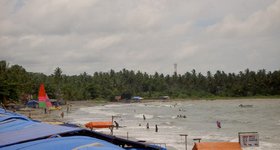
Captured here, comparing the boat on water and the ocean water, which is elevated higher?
the boat on water

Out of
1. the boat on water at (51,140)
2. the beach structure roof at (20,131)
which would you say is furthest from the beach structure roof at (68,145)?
the beach structure roof at (20,131)

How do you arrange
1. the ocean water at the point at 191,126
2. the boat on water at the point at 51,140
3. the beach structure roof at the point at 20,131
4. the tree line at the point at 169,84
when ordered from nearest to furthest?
the boat on water at the point at 51,140 → the beach structure roof at the point at 20,131 → the ocean water at the point at 191,126 → the tree line at the point at 169,84

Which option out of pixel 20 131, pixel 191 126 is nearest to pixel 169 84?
pixel 191 126

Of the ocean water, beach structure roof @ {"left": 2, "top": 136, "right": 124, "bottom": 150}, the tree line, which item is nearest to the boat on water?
beach structure roof @ {"left": 2, "top": 136, "right": 124, "bottom": 150}

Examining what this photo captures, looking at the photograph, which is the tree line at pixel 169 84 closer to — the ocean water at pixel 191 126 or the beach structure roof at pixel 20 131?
the ocean water at pixel 191 126

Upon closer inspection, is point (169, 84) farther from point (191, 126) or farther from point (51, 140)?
point (51, 140)

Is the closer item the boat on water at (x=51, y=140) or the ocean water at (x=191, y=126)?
the boat on water at (x=51, y=140)

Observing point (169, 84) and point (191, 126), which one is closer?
point (191, 126)

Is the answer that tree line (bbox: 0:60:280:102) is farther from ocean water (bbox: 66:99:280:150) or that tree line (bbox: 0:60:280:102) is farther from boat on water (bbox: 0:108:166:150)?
boat on water (bbox: 0:108:166:150)

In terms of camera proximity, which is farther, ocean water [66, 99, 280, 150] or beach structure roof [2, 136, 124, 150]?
ocean water [66, 99, 280, 150]

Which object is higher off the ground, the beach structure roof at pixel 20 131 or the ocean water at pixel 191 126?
the beach structure roof at pixel 20 131

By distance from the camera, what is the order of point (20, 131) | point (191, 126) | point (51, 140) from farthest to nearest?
point (191, 126), point (20, 131), point (51, 140)

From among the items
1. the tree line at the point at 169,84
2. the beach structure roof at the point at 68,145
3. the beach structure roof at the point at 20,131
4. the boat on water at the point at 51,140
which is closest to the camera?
the beach structure roof at the point at 68,145

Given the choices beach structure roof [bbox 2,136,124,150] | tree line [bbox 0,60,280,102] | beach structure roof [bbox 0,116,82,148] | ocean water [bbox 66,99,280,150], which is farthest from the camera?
tree line [bbox 0,60,280,102]
